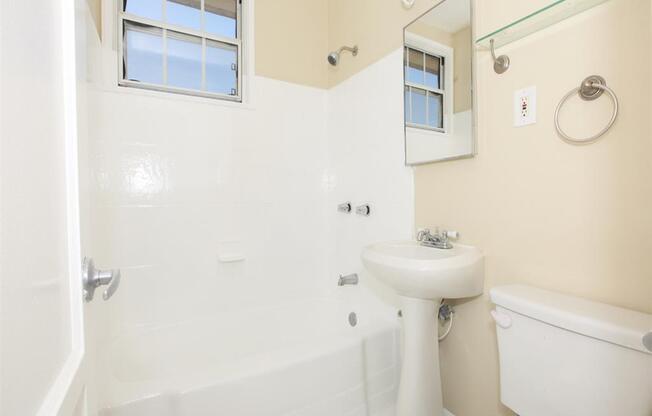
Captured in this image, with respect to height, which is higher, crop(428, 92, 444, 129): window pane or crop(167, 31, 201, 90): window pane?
crop(167, 31, 201, 90): window pane

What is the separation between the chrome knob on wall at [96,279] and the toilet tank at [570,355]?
3.54 feet

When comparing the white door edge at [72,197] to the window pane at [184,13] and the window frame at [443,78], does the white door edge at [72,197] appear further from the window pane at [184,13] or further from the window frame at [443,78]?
the window pane at [184,13]

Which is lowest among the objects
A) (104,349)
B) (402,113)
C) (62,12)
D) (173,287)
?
(104,349)

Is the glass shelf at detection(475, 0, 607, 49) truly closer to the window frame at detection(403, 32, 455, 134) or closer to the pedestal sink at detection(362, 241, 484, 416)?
the window frame at detection(403, 32, 455, 134)

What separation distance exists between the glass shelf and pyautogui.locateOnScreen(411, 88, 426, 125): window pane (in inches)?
14.3

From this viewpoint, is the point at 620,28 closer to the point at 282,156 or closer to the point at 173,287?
the point at 282,156

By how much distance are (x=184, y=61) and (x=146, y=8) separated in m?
0.34

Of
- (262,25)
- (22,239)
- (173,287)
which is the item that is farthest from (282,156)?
(22,239)

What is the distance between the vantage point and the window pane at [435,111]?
1.45m

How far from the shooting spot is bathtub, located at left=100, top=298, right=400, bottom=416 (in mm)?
1116

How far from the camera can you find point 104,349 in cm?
146

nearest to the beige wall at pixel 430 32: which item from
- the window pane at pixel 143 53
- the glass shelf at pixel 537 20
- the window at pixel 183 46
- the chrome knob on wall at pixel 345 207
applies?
the glass shelf at pixel 537 20

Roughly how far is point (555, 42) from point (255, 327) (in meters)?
2.05

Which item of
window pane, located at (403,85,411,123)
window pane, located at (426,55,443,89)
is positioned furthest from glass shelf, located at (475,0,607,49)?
window pane, located at (403,85,411,123)
